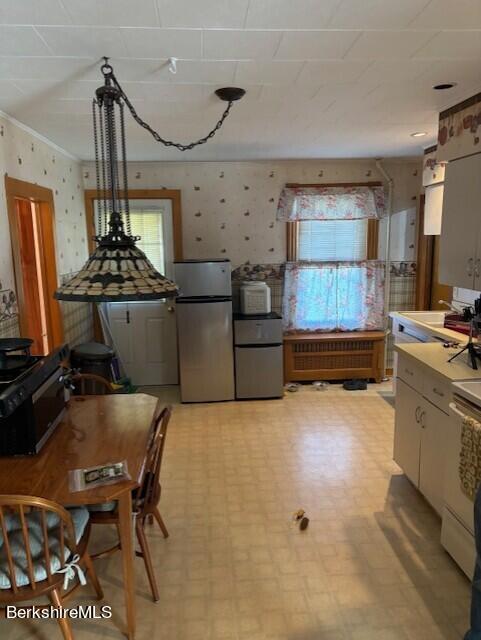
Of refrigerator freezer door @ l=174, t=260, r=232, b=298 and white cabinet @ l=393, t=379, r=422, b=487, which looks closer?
white cabinet @ l=393, t=379, r=422, b=487

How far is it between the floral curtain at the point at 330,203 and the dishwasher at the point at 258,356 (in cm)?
119

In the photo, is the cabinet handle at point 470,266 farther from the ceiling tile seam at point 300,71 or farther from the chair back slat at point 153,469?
the chair back slat at point 153,469

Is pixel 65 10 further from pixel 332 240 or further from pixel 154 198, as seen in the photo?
pixel 332 240

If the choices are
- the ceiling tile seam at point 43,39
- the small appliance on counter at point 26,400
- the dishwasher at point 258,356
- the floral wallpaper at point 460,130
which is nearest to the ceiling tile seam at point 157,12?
the ceiling tile seam at point 43,39

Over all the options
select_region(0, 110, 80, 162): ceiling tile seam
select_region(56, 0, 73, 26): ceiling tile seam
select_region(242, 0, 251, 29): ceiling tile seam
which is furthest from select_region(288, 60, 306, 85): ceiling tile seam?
select_region(0, 110, 80, 162): ceiling tile seam

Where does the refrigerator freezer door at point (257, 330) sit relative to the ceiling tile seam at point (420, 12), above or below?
below

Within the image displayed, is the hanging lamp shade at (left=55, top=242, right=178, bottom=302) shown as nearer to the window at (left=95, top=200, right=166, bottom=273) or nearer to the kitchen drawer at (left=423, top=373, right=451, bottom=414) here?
the kitchen drawer at (left=423, top=373, right=451, bottom=414)

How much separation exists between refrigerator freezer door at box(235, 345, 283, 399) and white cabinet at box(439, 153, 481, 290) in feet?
5.99

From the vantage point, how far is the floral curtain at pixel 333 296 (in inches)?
192

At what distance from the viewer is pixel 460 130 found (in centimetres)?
276

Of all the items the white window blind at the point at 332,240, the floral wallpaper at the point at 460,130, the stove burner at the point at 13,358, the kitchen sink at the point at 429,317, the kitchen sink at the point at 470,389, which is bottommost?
the kitchen sink at the point at 470,389

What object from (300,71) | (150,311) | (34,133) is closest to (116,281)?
(300,71)

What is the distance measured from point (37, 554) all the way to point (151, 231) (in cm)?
364

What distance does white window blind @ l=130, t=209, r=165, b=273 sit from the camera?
4730 mm
